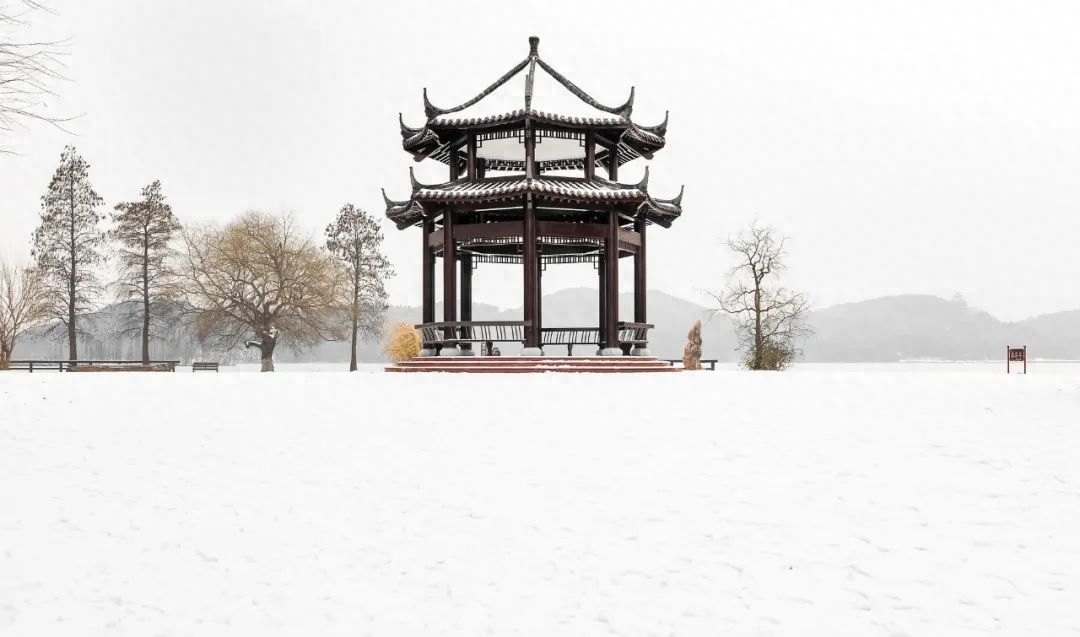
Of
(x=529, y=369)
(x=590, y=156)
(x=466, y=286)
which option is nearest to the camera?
(x=529, y=369)

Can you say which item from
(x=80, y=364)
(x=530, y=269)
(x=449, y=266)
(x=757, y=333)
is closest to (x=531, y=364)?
(x=530, y=269)

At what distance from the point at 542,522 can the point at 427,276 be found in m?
17.3

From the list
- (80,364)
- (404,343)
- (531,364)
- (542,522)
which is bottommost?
(542,522)

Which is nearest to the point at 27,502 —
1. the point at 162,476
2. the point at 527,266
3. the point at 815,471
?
the point at 162,476

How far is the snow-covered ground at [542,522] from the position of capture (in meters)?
6.14

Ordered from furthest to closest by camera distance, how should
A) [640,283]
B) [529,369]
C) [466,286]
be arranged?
[466,286], [640,283], [529,369]

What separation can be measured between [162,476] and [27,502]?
1416 millimetres

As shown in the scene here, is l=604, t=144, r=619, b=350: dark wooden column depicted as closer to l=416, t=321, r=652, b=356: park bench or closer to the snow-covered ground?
l=416, t=321, r=652, b=356: park bench

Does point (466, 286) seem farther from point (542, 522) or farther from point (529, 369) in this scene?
point (542, 522)

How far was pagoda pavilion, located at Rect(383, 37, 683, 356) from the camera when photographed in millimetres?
22188

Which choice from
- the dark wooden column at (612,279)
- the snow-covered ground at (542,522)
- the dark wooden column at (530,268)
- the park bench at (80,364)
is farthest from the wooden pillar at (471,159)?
the park bench at (80,364)

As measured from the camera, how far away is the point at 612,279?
2278cm

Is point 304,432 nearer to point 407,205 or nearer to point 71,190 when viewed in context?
point 407,205

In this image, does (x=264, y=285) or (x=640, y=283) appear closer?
(x=640, y=283)
